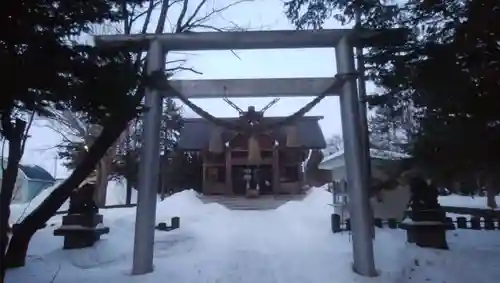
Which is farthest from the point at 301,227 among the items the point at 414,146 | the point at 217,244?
the point at 414,146

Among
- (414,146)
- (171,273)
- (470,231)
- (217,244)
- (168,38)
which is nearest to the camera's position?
(414,146)

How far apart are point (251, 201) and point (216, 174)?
3435 mm

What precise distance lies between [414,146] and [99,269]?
4875 millimetres

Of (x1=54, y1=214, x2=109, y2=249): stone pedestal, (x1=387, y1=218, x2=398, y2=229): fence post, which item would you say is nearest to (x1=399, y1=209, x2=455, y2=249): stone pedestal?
(x1=387, y1=218, x2=398, y2=229): fence post

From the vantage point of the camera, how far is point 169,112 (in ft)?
76.4

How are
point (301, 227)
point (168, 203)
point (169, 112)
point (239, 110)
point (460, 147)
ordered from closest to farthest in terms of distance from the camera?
point (460, 147) < point (239, 110) < point (301, 227) < point (168, 203) < point (169, 112)

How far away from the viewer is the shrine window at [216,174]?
819 inches

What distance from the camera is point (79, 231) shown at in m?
8.10

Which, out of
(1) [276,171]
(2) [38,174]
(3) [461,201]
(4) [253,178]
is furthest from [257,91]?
(2) [38,174]

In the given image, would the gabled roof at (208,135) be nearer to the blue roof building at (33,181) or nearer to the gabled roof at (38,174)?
the blue roof building at (33,181)

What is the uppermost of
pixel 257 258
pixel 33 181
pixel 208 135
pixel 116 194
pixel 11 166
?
pixel 208 135

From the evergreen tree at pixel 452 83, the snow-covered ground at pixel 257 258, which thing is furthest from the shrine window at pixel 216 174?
the evergreen tree at pixel 452 83

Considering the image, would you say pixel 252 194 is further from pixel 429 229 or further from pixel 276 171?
pixel 429 229

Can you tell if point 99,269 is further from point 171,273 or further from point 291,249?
point 291,249
